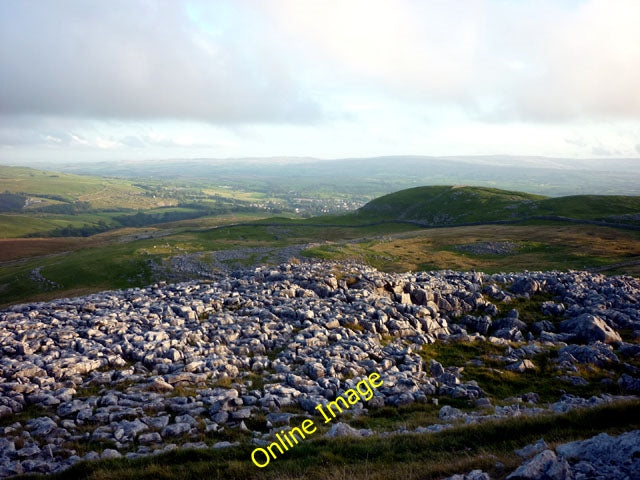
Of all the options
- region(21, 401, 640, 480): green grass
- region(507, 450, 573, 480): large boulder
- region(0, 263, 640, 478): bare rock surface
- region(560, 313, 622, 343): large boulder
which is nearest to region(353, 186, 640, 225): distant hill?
region(560, 313, 622, 343): large boulder

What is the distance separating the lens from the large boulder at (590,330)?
2345 cm

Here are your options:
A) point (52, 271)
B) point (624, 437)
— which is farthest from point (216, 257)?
point (624, 437)

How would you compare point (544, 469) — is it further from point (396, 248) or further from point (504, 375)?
point (396, 248)

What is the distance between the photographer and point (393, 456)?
11523 millimetres

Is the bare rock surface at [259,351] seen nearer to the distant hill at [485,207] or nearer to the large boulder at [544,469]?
the large boulder at [544,469]

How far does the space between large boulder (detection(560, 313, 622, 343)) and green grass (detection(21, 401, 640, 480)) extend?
41.9 feet

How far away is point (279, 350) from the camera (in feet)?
69.9

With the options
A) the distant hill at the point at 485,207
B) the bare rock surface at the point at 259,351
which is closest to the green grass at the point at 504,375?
the bare rock surface at the point at 259,351

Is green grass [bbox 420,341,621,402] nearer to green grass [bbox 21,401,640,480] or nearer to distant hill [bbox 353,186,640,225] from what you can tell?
green grass [bbox 21,401,640,480]

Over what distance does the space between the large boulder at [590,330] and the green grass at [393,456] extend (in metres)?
12.8

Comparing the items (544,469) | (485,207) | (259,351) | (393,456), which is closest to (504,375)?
(393,456)

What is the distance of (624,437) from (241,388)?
13.9 meters

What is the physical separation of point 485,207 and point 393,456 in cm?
12634

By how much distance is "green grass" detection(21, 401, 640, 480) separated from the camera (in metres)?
10.4
